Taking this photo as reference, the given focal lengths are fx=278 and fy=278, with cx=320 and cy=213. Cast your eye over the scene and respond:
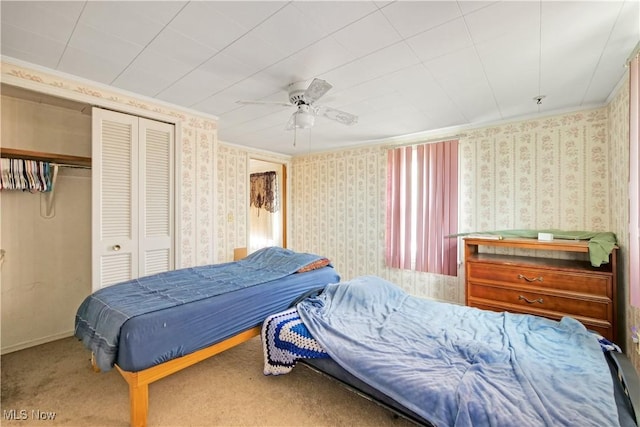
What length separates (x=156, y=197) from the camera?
302 centimetres

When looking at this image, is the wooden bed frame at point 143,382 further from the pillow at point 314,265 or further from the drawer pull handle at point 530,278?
the drawer pull handle at point 530,278

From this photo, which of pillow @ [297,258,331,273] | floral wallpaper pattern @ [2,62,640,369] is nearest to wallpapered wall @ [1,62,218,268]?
floral wallpaper pattern @ [2,62,640,369]

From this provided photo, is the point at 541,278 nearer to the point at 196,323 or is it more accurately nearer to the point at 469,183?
the point at 469,183

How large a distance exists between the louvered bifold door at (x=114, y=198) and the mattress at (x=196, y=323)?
1305 millimetres

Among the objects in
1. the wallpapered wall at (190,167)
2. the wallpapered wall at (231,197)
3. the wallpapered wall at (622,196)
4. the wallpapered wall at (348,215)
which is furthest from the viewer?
the wallpapered wall at (231,197)

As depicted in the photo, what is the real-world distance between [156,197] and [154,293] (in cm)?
126

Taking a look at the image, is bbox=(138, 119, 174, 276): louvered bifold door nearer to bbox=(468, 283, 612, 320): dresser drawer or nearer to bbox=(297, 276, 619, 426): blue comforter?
bbox=(297, 276, 619, 426): blue comforter

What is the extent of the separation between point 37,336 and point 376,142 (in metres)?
4.74

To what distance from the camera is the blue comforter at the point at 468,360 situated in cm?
127

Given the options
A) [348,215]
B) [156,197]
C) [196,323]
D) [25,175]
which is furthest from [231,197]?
[196,323]

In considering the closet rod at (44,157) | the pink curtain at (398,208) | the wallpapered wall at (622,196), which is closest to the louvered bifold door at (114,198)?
the closet rod at (44,157)

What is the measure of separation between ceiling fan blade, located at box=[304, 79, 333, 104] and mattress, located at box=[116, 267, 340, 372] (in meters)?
1.66

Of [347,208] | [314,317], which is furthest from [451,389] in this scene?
[347,208]

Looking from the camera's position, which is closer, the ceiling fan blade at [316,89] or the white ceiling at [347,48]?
the white ceiling at [347,48]
